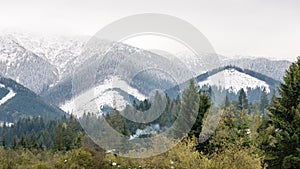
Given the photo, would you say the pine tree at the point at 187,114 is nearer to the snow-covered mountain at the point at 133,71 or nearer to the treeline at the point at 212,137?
the treeline at the point at 212,137

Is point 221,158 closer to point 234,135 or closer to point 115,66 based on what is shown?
point 115,66

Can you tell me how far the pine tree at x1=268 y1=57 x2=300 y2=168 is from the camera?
32406 millimetres

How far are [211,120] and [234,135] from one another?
8446 mm

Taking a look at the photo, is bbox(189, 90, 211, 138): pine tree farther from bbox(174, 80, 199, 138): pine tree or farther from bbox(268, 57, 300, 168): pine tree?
bbox(268, 57, 300, 168): pine tree

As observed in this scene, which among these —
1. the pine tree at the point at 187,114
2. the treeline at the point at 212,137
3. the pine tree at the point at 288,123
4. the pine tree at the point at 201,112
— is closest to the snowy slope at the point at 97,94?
the treeline at the point at 212,137

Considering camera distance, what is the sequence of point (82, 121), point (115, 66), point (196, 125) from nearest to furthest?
point (115, 66) < point (82, 121) < point (196, 125)

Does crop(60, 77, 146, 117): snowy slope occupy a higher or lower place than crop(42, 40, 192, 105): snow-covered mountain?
lower

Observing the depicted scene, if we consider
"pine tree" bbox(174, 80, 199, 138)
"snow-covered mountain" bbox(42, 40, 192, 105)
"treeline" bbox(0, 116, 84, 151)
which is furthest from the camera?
"treeline" bbox(0, 116, 84, 151)

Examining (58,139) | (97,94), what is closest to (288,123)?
(97,94)

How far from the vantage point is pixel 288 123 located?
1320 inches

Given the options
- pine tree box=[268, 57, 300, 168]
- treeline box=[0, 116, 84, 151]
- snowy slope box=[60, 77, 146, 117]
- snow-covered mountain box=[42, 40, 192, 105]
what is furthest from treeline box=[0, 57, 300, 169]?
treeline box=[0, 116, 84, 151]

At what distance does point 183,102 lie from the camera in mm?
36000

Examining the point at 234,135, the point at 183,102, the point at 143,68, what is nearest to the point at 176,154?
the point at 183,102

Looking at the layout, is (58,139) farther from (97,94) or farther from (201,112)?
(97,94)
